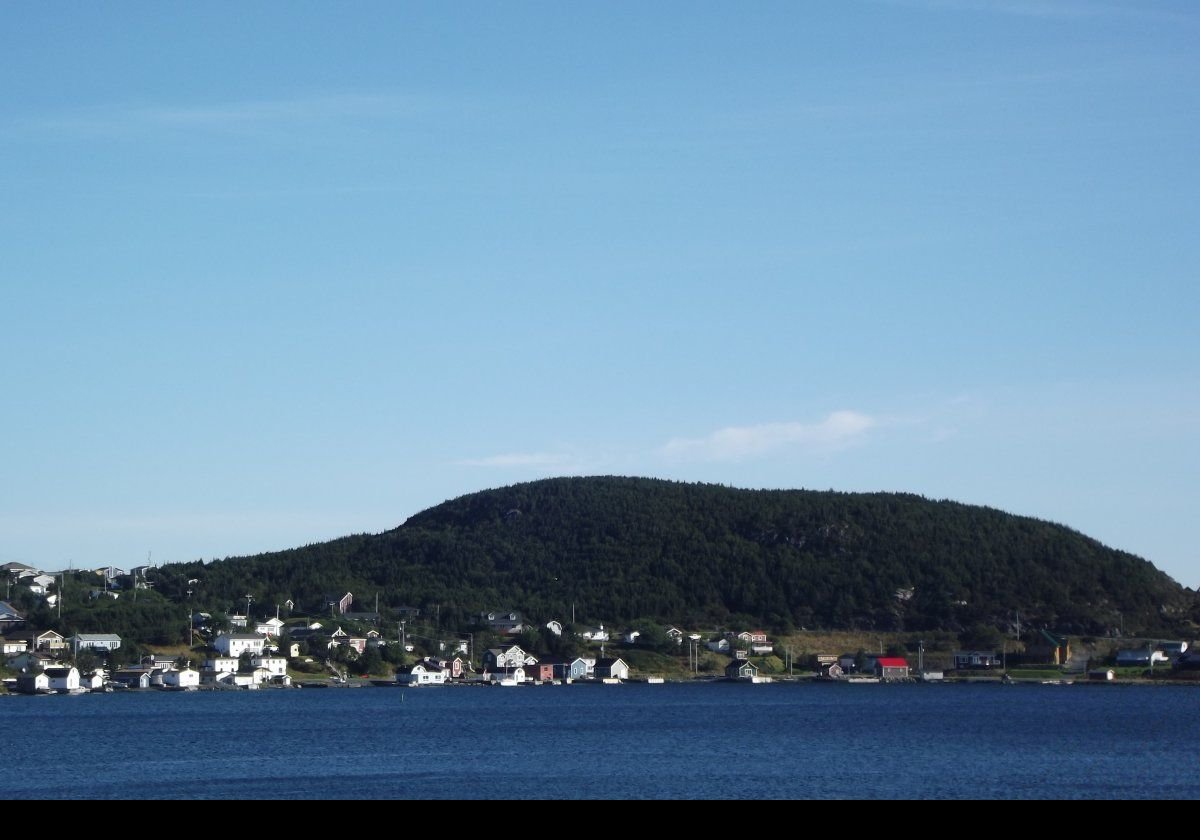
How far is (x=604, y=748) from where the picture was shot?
57.8 metres

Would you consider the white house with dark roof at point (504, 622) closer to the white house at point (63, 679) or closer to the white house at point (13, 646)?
the white house at point (13, 646)

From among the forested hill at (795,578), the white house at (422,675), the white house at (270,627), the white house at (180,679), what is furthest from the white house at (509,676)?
the white house at (180,679)

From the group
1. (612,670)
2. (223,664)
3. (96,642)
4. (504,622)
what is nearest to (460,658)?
(612,670)

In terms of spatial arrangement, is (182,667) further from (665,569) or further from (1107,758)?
(1107,758)

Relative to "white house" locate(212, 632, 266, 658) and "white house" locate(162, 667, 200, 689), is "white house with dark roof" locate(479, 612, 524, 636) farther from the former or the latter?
"white house" locate(162, 667, 200, 689)

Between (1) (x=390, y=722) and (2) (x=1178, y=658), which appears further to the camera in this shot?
(2) (x=1178, y=658)

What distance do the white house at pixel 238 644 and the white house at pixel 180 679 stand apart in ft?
22.1

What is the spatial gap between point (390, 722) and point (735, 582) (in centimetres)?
10552

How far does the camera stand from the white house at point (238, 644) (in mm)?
127500

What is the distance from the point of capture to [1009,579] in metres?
177

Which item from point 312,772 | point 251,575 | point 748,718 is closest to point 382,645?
point 251,575

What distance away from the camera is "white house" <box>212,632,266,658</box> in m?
128

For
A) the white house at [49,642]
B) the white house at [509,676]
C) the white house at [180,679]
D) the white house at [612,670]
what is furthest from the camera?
the white house at [612,670]
